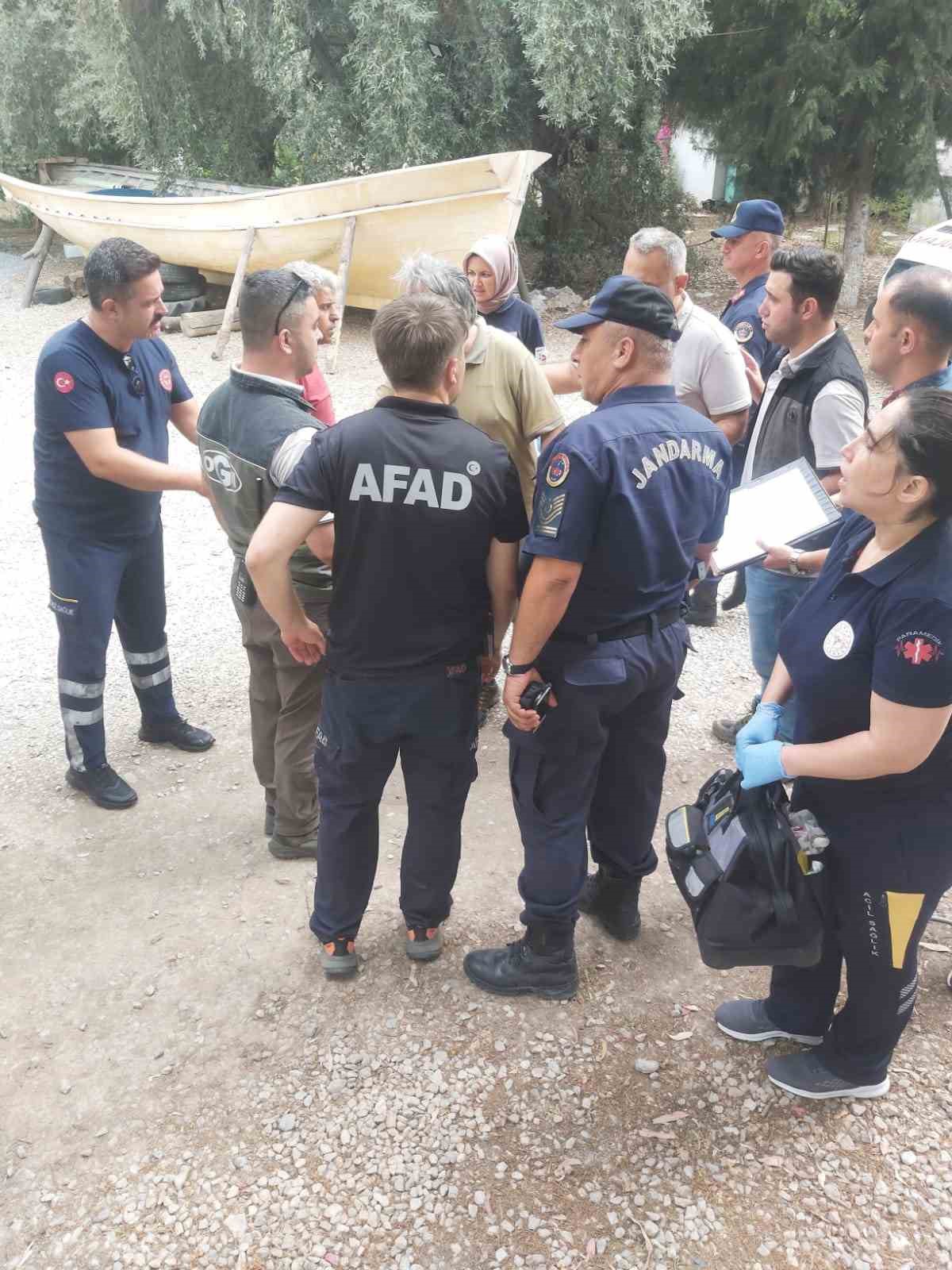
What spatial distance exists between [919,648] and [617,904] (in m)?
1.48

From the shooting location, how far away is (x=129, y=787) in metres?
3.69

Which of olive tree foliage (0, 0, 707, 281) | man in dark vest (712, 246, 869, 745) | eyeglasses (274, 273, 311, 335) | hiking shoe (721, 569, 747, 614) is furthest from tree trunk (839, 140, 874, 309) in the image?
eyeglasses (274, 273, 311, 335)

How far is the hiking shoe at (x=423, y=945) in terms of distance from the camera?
9.39 feet

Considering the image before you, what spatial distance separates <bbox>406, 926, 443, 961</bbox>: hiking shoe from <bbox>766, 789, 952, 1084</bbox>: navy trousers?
1.05 metres

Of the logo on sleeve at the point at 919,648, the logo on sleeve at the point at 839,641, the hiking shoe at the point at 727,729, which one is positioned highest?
the logo on sleeve at the point at 919,648

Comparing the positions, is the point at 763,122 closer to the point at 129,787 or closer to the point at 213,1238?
the point at 129,787

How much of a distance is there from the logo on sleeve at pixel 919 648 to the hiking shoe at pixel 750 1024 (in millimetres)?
1238

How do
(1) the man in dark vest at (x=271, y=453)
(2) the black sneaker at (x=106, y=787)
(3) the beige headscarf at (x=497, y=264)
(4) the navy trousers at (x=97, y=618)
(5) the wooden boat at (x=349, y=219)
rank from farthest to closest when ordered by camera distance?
(5) the wooden boat at (x=349, y=219)
(3) the beige headscarf at (x=497, y=264)
(2) the black sneaker at (x=106, y=787)
(4) the navy trousers at (x=97, y=618)
(1) the man in dark vest at (x=271, y=453)

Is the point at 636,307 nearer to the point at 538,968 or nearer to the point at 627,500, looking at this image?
the point at 627,500

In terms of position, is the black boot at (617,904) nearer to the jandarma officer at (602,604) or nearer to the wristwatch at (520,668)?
the jandarma officer at (602,604)

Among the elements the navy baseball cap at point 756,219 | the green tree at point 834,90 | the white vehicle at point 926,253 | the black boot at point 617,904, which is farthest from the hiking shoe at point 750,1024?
the green tree at point 834,90

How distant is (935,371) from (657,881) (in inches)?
72.4

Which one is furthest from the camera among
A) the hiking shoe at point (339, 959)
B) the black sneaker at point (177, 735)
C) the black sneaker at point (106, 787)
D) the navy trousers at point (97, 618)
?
the black sneaker at point (177, 735)

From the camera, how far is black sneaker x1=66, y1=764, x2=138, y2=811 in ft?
11.9
